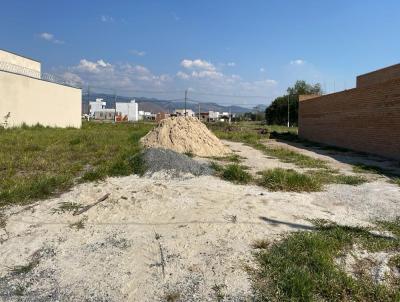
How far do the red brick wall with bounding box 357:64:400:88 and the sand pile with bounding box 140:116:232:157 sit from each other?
8.50 m

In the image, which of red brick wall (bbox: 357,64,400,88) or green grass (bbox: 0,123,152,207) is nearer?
green grass (bbox: 0,123,152,207)

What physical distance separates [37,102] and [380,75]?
21.4 m

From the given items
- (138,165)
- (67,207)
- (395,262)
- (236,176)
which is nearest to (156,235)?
(67,207)

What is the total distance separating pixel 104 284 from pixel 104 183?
14.9ft

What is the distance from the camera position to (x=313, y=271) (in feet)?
14.1

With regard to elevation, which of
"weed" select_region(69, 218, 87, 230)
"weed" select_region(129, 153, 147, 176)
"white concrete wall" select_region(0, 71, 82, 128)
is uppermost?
"white concrete wall" select_region(0, 71, 82, 128)

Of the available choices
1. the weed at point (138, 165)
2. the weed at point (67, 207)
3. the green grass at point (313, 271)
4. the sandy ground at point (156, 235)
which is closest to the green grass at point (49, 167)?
the weed at point (138, 165)

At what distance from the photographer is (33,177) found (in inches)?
348

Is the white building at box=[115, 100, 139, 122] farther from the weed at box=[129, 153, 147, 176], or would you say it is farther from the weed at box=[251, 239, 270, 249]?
the weed at box=[251, 239, 270, 249]

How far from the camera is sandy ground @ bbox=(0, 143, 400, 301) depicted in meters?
4.18

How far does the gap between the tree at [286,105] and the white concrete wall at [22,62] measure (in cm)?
3485

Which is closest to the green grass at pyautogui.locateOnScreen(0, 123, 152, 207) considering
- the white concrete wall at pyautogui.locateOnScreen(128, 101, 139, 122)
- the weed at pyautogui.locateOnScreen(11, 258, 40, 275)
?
the weed at pyautogui.locateOnScreen(11, 258, 40, 275)

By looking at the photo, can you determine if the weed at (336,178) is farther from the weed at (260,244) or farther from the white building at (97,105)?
the white building at (97,105)

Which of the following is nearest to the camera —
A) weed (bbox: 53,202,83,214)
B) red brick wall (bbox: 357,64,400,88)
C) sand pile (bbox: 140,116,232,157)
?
weed (bbox: 53,202,83,214)
